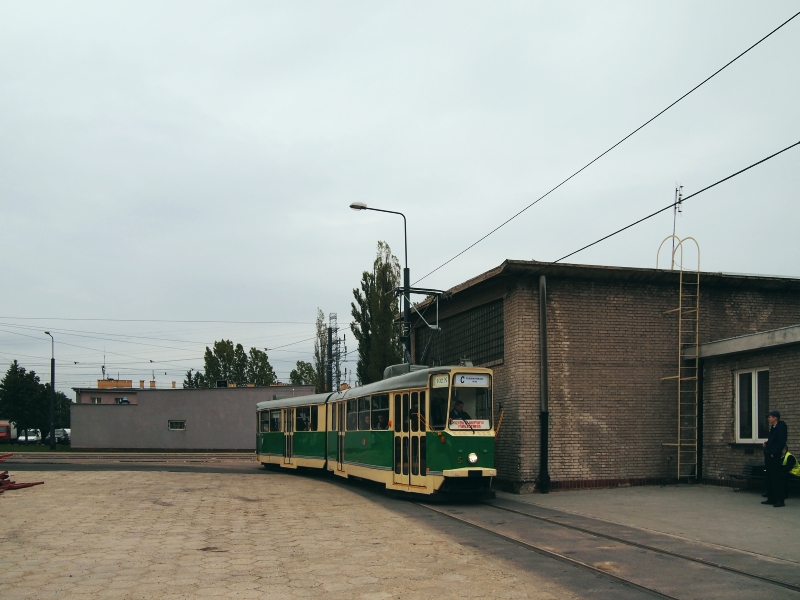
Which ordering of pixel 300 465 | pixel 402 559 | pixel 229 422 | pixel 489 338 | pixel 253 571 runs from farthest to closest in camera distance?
pixel 229 422
pixel 300 465
pixel 489 338
pixel 402 559
pixel 253 571

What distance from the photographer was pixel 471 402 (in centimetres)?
1609

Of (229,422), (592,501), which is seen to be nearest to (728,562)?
(592,501)

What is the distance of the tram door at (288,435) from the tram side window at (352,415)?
603cm

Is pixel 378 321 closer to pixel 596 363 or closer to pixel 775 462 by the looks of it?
pixel 596 363

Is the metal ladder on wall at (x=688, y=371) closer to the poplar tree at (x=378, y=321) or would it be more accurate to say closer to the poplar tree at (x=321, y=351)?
the poplar tree at (x=378, y=321)

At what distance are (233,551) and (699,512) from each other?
322 inches

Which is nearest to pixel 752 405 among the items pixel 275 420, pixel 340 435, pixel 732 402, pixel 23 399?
pixel 732 402

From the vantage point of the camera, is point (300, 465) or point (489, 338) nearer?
point (489, 338)

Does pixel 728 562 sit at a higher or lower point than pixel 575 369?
lower

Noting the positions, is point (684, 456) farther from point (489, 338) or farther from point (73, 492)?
point (73, 492)

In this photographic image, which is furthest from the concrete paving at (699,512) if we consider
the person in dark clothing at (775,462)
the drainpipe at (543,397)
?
the drainpipe at (543,397)

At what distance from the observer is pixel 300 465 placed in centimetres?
2562

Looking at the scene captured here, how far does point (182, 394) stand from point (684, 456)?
128 feet

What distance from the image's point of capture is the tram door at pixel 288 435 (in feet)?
87.9
